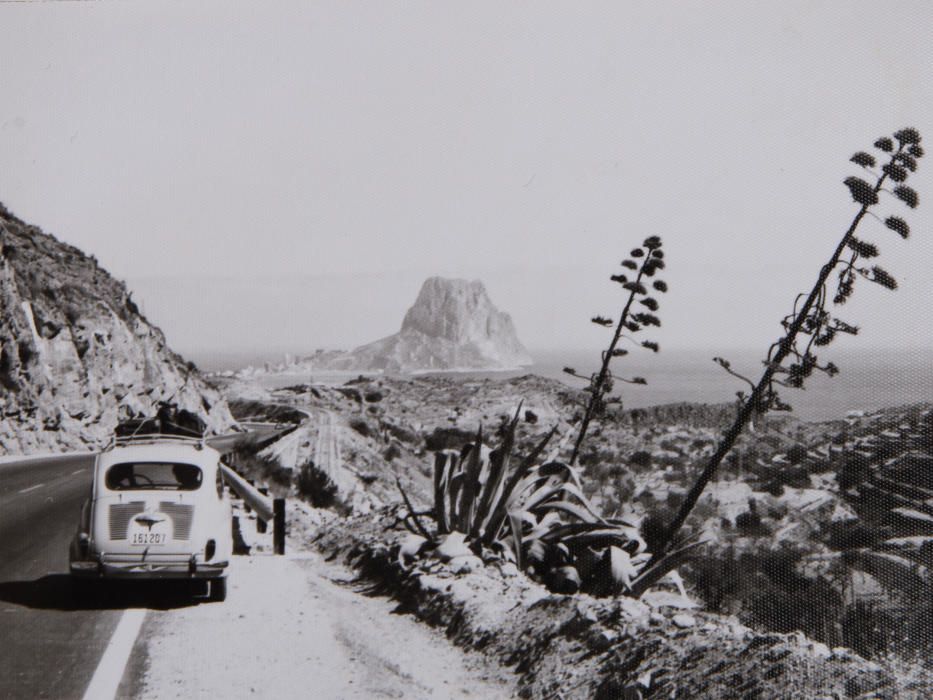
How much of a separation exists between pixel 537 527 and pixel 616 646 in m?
4.19

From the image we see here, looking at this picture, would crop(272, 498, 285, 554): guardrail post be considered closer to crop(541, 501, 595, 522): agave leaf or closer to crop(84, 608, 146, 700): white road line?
crop(84, 608, 146, 700): white road line

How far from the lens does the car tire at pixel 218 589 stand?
9.32 metres

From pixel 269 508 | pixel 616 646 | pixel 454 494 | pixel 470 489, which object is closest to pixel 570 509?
pixel 470 489

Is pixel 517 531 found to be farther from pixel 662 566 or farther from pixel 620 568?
pixel 662 566

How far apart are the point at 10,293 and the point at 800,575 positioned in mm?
34750

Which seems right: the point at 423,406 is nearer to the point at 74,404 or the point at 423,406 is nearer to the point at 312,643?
the point at 74,404

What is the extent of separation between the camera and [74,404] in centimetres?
4097

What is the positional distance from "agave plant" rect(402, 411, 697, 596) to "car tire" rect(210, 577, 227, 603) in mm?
2199

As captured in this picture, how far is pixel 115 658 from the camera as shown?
7.10 meters

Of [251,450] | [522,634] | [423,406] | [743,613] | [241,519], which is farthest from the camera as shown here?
[423,406]

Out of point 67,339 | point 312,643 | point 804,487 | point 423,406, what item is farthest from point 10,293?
point 423,406

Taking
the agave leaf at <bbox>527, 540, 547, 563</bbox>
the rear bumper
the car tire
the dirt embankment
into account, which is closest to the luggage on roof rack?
the rear bumper

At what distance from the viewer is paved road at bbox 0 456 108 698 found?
6.60 metres

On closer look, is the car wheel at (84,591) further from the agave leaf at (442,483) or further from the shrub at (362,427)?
the shrub at (362,427)
